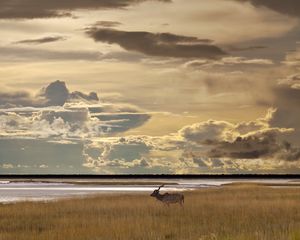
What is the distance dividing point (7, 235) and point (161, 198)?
12757 millimetres

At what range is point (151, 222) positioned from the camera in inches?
1006

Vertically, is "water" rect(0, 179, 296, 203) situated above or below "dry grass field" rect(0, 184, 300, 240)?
above

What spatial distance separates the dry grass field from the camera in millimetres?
21234

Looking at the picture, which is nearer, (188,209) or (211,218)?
(211,218)

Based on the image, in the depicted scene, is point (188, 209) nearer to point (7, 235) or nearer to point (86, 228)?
point (86, 228)

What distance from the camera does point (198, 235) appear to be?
2111 cm

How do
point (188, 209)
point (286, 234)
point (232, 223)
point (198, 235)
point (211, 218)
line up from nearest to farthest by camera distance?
point (286, 234) < point (198, 235) < point (232, 223) < point (211, 218) < point (188, 209)

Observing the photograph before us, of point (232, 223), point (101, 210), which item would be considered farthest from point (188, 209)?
point (232, 223)

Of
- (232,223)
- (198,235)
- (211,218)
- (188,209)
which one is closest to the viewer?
(198,235)

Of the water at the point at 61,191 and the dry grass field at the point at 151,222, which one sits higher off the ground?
the water at the point at 61,191

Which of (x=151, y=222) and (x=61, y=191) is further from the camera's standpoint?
(x=61, y=191)

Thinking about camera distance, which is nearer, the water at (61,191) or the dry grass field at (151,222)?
the dry grass field at (151,222)

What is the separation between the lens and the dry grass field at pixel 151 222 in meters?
21.2

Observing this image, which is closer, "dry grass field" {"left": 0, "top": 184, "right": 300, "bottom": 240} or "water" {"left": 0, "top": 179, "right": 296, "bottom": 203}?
"dry grass field" {"left": 0, "top": 184, "right": 300, "bottom": 240}
